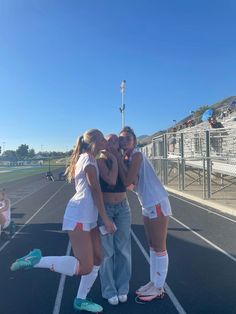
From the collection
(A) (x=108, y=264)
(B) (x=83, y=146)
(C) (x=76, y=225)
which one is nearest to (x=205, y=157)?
(A) (x=108, y=264)

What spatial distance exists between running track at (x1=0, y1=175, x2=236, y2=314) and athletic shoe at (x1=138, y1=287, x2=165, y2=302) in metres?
0.07

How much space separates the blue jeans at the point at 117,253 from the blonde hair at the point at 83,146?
583 mm

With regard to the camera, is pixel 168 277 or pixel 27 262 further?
pixel 168 277

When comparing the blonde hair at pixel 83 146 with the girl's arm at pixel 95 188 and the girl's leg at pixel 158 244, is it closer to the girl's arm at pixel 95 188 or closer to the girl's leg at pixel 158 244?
the girl's arm at pixel 95 188

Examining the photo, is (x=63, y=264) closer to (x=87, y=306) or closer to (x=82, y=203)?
(x=87, y=306)

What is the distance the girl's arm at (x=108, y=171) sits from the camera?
4402mm

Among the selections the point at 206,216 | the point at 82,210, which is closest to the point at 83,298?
the point at 82,210

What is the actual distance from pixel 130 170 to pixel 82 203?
0.68 m

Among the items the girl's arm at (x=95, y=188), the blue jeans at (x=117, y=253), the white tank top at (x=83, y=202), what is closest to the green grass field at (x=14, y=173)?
the blue jeans at (x=117, y=253)

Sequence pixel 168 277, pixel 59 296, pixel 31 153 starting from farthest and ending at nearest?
pixel 31 153 < pixel 168 277 < pixel 59 296

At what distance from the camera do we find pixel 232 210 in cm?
1187

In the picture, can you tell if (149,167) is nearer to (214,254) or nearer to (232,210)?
(214,254)

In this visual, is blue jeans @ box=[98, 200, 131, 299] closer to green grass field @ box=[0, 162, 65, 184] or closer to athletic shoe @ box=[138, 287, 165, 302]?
athletic shoe @ box=[138, 287, 165, 302]

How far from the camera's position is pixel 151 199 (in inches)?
183
